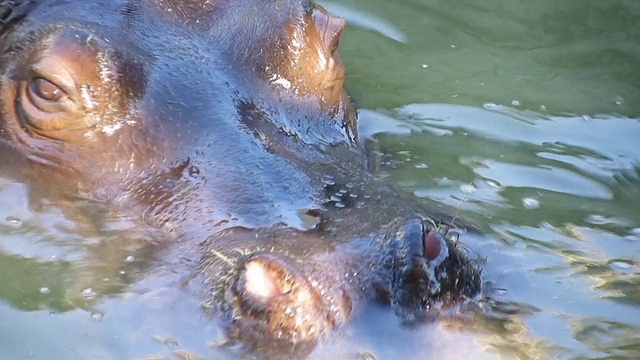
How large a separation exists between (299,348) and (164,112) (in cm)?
126

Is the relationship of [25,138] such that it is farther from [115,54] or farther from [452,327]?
[452,327]

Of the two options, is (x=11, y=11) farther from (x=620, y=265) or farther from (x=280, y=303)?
(x=620, y=265)

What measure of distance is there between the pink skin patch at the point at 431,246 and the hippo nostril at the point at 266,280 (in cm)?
43

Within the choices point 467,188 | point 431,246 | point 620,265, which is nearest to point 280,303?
point 431,246

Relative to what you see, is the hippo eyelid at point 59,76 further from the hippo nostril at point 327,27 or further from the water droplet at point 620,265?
the water droplet at point 620,265

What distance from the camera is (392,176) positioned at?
4750 mm

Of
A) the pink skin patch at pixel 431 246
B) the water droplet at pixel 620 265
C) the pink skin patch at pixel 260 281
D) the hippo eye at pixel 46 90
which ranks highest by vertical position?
the hippo eye at pixel 46 90

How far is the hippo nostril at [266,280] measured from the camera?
2.89m

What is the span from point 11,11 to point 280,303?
205 centimetres

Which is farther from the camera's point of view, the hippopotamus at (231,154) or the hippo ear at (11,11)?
the hippo ear at (11,11)

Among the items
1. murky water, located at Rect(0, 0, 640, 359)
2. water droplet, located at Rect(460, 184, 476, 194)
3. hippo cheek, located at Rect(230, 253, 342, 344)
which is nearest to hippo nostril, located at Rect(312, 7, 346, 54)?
murky water, located at Rect(0, 0, 640, 359)

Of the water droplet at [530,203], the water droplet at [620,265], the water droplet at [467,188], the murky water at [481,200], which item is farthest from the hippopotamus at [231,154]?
the water droplet at [530,203]

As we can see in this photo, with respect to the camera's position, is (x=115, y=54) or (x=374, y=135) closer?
(x=115, y=54)

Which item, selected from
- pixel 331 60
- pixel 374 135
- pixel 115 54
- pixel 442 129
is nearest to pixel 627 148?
pixel 442 129
